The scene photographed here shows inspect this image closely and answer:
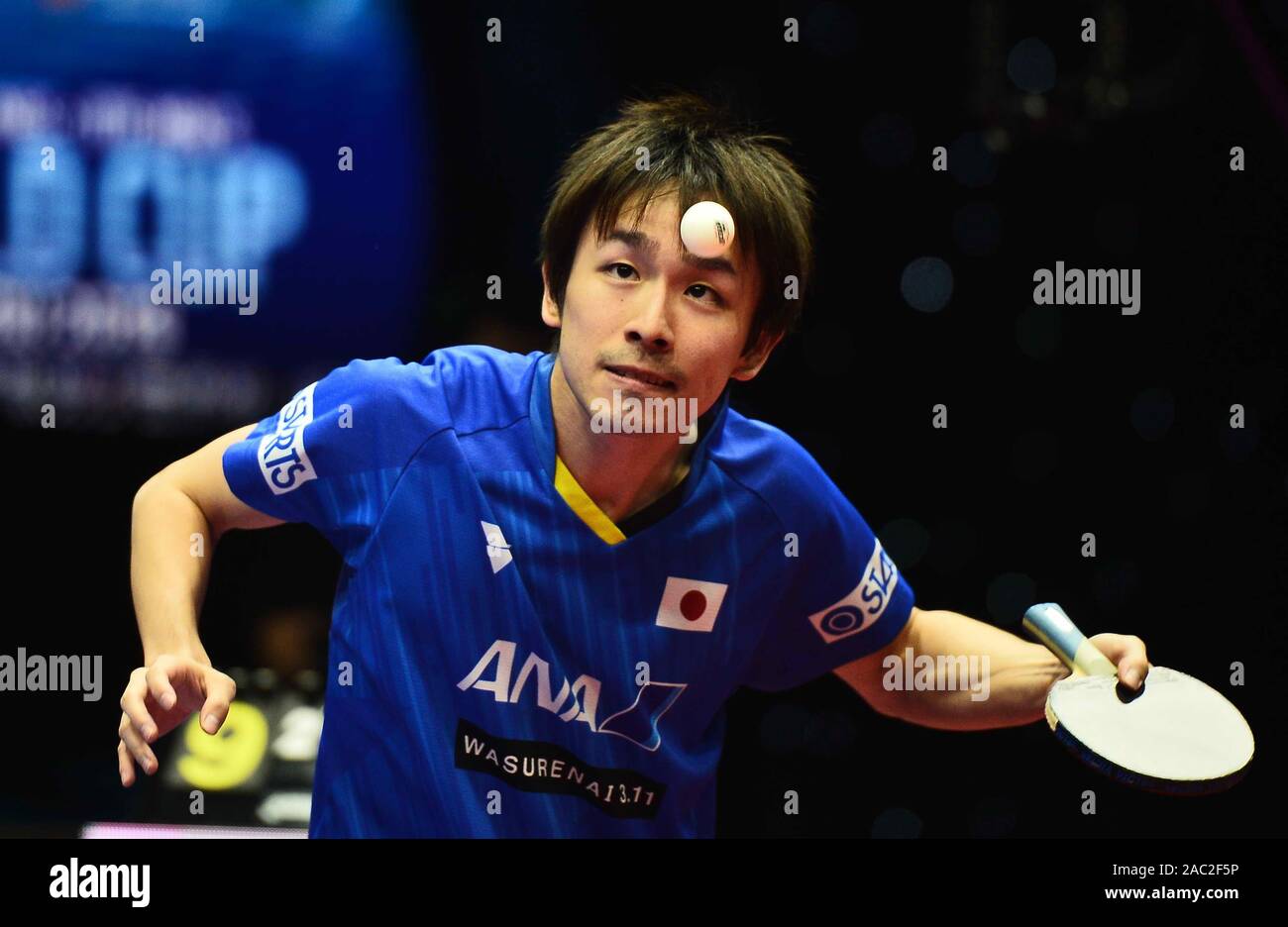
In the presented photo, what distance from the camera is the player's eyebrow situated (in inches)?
133

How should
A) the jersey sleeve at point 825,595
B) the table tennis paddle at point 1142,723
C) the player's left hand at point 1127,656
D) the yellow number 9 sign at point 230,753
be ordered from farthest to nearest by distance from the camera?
1. the yellow number 9 sign at point 230,753
2. the jersey sleeve at point 825,595
3. the player's left hand at point 1127,656
4. the table tennis paddle at point 1142,723

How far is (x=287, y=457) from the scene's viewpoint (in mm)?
3412

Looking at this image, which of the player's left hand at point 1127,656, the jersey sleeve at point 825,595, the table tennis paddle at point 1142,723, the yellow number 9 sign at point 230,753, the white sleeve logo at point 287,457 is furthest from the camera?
the yellow number 9 sign at point 230,753

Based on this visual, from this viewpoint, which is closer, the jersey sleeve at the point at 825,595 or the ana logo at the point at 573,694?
the ana logo at the point at 573,694

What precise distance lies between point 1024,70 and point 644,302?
1400 mm

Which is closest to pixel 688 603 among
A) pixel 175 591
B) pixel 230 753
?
pixel 175 591

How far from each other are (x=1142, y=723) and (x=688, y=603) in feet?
2.98

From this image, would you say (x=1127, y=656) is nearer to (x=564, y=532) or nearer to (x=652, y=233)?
(x=564, y=532)

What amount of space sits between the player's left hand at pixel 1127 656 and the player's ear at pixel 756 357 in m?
0.88

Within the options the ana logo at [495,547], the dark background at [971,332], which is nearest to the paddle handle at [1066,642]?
the dark background at [971,332]

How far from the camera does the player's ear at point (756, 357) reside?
361 cm

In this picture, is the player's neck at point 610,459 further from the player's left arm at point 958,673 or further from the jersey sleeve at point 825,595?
the player's left arm at point 958,673

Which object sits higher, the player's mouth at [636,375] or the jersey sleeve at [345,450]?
the player's mouth at [636,375]

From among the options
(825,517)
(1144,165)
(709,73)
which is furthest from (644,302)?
(1144,165)
